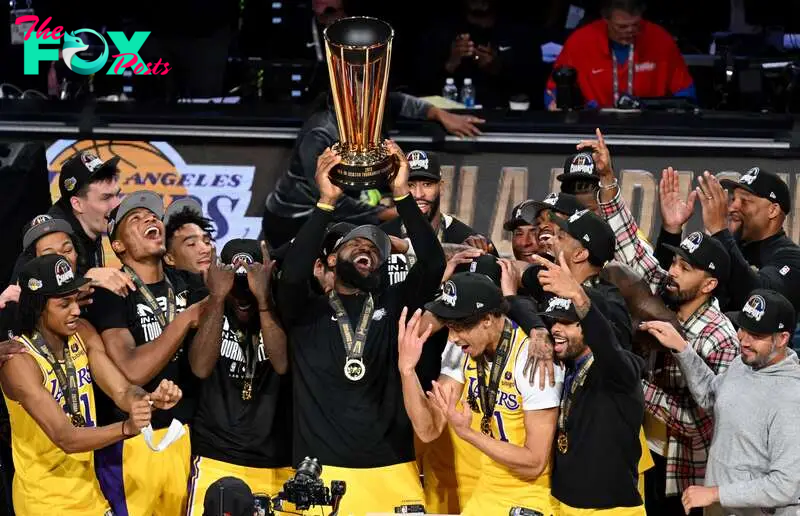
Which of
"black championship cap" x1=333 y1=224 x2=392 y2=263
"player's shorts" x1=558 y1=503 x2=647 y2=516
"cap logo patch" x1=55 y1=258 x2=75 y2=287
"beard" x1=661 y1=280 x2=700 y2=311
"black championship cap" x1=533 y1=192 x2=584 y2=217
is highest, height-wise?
"black championship cap" x1=533 y1=192 x2=584 y2=217

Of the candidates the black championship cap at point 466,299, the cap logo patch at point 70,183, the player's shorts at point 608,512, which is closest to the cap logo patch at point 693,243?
the black championship cap at point 466,299

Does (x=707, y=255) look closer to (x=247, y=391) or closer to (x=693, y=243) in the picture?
(x=693, y=243)

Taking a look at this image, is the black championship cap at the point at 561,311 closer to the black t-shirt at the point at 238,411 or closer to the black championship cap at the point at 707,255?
the black championship cap at the point at 707,255

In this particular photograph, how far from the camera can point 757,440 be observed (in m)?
8.20

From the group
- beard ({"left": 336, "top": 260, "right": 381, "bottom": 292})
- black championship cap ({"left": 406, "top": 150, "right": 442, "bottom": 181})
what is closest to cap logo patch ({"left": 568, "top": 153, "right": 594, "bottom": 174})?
black championship cap ({"left": 406, "top": 150, "right": 442, "bottom": 181})

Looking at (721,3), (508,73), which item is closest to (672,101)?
(508,73)

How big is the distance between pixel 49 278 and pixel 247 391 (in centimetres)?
129

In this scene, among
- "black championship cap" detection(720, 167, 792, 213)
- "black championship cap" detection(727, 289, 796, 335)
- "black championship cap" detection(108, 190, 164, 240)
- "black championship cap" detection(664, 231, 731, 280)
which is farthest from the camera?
"black championship cap" detection(720, 167, 792, 213)

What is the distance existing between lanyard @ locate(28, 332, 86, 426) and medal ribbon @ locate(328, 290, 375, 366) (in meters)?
1.42

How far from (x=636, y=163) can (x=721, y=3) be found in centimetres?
330

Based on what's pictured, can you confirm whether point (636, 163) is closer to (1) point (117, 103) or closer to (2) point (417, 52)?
(2) point (417, 52)

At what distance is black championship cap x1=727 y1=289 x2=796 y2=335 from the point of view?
8.11 meters

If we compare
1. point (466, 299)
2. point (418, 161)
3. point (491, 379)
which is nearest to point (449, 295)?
point (466, 299)

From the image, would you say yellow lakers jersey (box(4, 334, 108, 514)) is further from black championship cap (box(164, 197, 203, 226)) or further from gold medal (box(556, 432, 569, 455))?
gold medal (box(556, 432, 569, 455))
